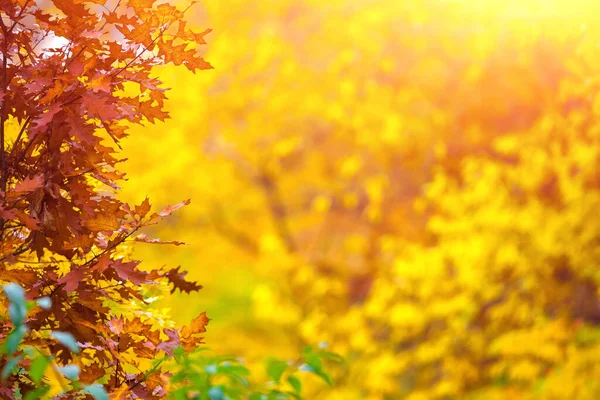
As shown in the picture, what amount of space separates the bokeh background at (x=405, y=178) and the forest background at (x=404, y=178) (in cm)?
2

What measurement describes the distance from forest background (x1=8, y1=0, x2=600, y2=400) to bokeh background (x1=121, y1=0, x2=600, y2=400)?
0.05ft

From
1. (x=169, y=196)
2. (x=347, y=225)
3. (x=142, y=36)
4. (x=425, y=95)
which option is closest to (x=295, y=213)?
(x=347, y=225)

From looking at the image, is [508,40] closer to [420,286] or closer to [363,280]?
[420,286]

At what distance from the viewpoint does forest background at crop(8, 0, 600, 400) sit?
233 inches

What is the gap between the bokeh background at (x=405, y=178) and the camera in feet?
19.4

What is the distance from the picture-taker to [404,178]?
666 centimetres

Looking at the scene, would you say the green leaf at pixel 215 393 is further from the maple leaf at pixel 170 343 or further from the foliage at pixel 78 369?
the maple leaf at pixel 170 343

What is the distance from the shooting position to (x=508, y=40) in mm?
5832

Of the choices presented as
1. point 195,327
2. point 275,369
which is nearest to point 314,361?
point 275,369

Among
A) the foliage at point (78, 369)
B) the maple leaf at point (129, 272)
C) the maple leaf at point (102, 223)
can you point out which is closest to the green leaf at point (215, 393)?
the foliage at point (78, 369)

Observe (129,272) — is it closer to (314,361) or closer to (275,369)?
(275,369)

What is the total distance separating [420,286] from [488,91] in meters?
1.59

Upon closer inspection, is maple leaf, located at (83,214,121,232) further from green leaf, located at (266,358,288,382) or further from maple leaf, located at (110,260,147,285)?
green leaf, located at (266,358,288,382)

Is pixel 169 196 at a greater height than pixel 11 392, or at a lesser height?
greater
